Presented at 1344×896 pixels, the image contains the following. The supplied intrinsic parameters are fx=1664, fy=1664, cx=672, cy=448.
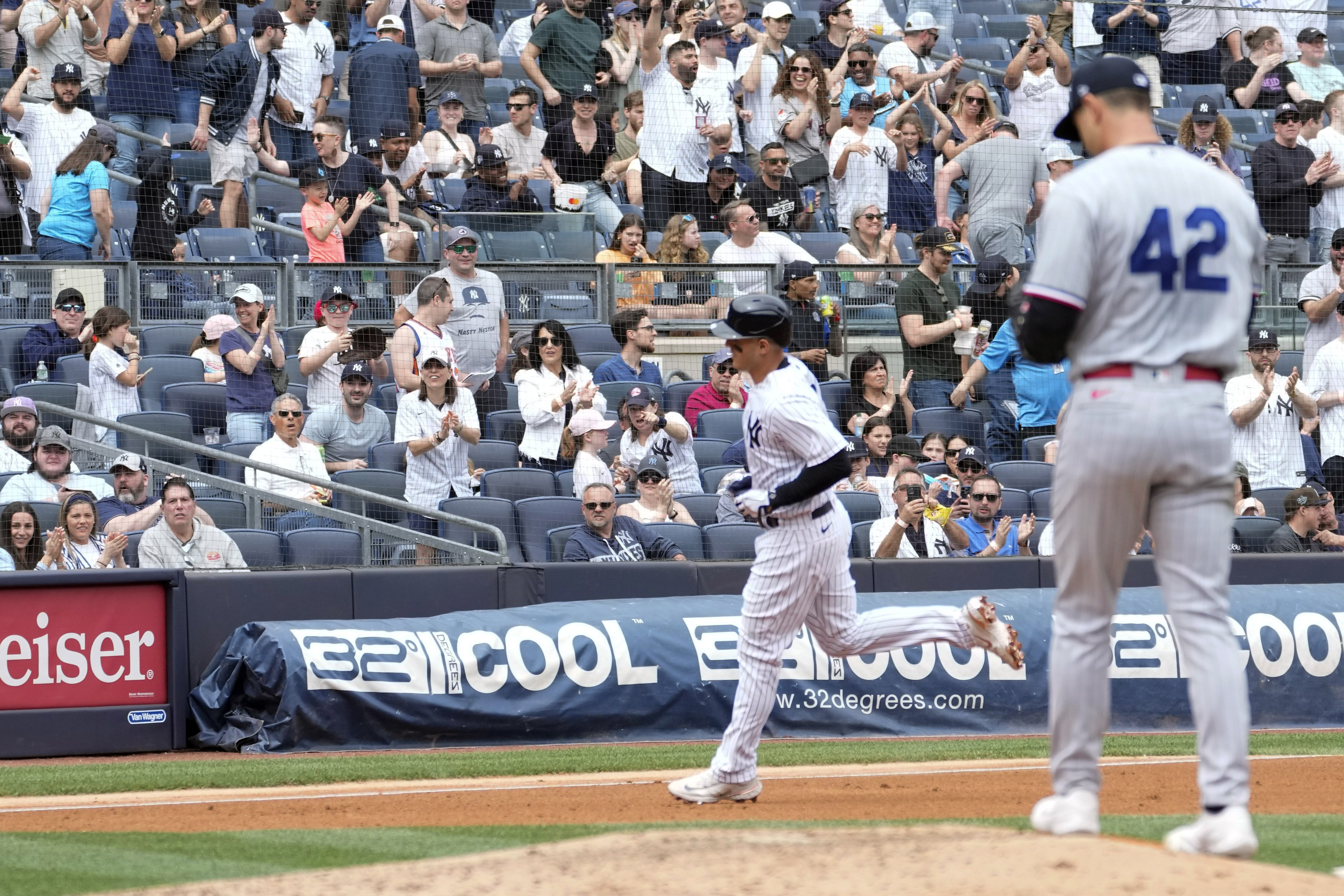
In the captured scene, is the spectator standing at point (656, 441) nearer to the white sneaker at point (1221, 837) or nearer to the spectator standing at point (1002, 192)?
the spectator standing at point (1002, 192)

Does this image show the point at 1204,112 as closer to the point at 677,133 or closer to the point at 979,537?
the point at 677,133

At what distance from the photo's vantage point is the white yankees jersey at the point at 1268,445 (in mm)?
12211

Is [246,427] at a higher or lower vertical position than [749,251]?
lower

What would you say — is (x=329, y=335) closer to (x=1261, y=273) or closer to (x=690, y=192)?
(x=690, y=192)

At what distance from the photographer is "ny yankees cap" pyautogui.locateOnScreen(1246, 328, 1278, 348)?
12.4m

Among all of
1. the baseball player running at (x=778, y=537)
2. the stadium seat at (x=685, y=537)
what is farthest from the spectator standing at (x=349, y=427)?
the baseball player running at (x=778, y=537)

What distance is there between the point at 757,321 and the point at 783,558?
900 mm

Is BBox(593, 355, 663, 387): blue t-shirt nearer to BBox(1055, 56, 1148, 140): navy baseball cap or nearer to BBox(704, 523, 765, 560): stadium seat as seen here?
BBox(704, 523, 765, 560): stadium seat

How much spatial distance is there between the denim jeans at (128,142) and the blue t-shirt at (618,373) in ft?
14.4

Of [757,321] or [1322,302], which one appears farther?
[1322,302]

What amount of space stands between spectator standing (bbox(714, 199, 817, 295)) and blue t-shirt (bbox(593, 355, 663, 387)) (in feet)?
4.04

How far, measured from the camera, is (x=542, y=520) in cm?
1066

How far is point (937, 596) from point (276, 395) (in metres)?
4.76

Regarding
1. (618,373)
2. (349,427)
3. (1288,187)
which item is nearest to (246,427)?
(349,427)
